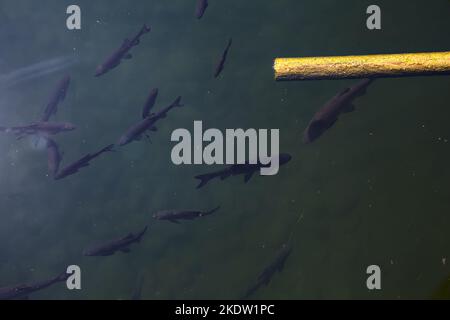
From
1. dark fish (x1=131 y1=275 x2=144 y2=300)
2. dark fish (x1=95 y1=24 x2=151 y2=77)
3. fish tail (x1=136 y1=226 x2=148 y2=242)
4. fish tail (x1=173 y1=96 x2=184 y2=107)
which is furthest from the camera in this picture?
fish tail (x1=173 y1=96 x2=184 y2=107)

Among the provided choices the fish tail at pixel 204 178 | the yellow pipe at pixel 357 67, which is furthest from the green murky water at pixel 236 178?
the yellow pipe at pixel 357 67

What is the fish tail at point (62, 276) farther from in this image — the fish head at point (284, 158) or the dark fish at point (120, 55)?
the fish head at point (284, 158)

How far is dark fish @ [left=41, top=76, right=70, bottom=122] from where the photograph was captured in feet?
20.5

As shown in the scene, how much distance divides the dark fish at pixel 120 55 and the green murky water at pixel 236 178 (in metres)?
0.31

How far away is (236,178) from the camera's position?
19.5ft

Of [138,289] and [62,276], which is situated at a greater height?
[62,276]

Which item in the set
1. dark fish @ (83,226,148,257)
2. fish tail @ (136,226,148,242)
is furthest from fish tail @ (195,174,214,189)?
dark fish @ (83,226,148,257)

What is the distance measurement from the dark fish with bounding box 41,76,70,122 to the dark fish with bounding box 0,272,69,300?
90.6 inches

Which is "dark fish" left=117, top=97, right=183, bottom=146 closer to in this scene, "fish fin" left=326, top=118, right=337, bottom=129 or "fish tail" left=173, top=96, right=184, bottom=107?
"fish tail" left=173, top=96, right=184, bottom=107

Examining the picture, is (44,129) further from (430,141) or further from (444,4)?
(444,4)

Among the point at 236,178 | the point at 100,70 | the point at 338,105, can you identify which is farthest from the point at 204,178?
the point at 100,70

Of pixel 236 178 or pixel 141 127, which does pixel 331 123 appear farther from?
pixel 141 127

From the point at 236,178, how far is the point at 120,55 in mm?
2413
